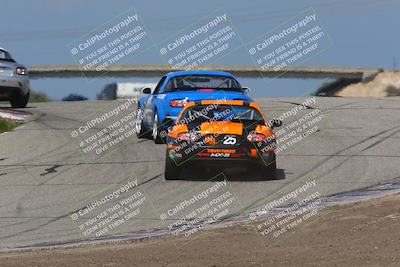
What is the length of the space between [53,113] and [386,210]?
49.3 feet

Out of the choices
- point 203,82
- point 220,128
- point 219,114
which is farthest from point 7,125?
point 220,128

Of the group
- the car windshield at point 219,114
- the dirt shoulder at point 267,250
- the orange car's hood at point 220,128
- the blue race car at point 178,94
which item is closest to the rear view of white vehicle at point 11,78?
the blue race car at point 178,94

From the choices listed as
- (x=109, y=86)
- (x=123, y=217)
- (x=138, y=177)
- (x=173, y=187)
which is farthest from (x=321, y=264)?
(x=109, y=86)

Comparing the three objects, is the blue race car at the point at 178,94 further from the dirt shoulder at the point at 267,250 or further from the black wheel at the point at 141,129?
the dirt shoulder at the point at 267,250

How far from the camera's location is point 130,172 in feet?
48.9

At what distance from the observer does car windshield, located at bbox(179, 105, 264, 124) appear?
14.3m

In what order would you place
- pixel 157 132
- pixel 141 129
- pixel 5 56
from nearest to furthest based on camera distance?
pixel 157 132, pixel 141 129, pixel 5 56

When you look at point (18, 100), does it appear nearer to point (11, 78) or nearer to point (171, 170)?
point (11, 78)

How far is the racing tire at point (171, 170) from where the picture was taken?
45.6 ft

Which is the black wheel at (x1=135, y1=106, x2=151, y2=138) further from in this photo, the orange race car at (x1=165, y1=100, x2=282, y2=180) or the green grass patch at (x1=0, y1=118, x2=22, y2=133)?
the orange race car at (x1=165, y1=100, x2=282, y2=180)

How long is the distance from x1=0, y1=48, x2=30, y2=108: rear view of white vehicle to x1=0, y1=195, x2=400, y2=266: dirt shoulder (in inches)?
556

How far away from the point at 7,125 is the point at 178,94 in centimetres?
550

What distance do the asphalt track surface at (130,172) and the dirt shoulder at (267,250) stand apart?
1.26 metres

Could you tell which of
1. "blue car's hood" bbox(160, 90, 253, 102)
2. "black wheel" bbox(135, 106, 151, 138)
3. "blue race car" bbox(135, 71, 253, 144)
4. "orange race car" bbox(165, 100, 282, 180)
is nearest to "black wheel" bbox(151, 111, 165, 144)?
"blue race car" bbox(135, 71, 253, 144)
